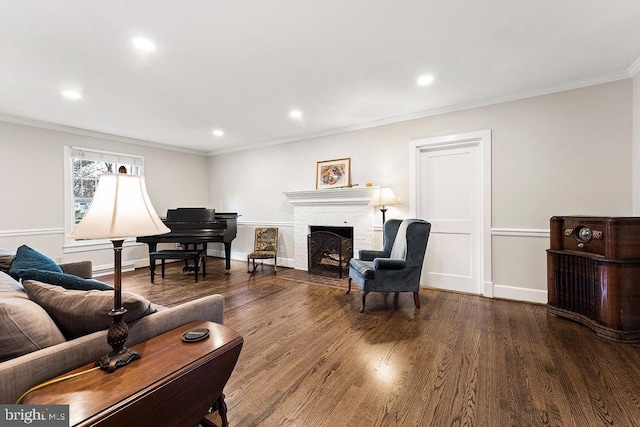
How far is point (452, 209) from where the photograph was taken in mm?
3715

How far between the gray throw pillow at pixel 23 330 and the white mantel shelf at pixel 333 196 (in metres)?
3.64

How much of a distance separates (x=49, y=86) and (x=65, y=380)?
357 centimetres

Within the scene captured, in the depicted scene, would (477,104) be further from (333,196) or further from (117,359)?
(117,359)

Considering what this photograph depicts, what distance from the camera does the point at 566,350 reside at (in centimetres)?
212

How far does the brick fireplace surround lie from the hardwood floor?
132cm

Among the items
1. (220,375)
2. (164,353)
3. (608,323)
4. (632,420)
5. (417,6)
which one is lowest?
(632,420)

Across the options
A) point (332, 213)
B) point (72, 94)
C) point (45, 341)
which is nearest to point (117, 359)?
point (45, 341)

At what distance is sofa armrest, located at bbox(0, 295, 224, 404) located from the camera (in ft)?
2.66

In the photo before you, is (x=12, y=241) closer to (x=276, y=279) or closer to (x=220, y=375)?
(x=276, y=279)

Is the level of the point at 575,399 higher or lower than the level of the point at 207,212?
lower

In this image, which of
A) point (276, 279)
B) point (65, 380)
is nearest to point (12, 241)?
point (276, 279)

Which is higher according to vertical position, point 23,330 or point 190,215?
point 190,215

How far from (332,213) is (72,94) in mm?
3723

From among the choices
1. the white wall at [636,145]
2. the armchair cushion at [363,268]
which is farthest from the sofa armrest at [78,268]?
the white wall at [636,145]
